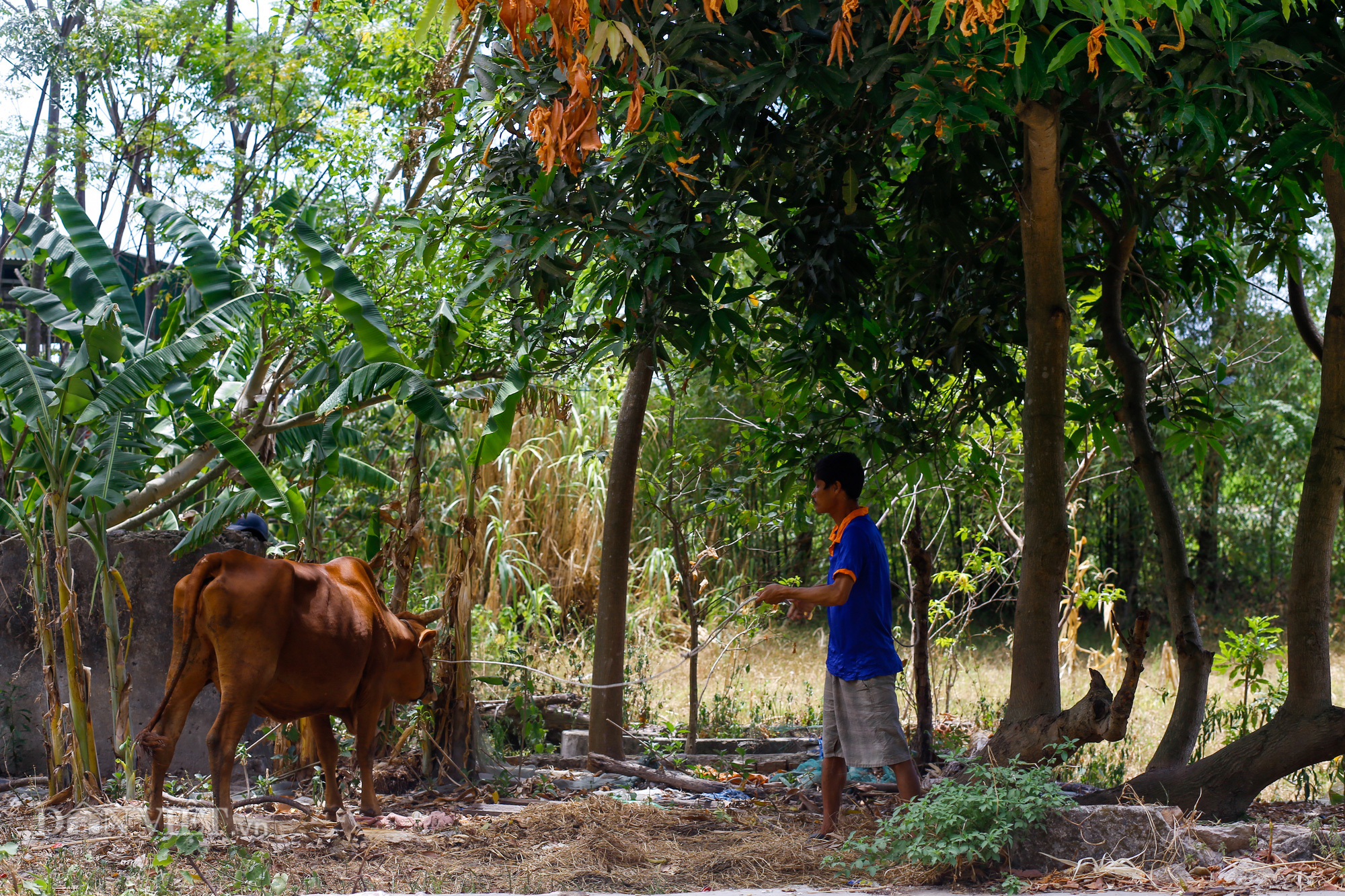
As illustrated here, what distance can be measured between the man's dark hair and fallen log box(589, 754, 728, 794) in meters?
1.95

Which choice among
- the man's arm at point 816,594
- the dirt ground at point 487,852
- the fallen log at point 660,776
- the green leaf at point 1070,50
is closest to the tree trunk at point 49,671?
the dirt ground at point 487,852

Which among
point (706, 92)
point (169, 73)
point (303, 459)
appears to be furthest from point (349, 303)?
point (169, 73)

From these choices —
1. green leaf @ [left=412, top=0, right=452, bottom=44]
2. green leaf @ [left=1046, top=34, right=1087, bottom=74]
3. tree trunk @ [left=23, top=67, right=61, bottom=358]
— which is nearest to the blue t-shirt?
green leaf @ [left=1046, top=34, right=1087, bottom=74]

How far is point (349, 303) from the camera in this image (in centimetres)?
557

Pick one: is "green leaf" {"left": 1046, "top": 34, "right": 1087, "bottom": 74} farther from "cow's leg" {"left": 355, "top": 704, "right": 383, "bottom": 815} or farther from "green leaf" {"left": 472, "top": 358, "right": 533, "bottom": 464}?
"cow's leg" {"left": 355, "top": 704, "right": 383, "bottom": 815}

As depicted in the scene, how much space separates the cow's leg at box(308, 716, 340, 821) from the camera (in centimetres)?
498

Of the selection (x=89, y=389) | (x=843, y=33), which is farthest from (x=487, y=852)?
(x=843, y=33)

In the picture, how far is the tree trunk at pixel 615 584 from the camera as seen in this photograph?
6.45 meters

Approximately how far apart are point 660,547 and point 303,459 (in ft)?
18.9

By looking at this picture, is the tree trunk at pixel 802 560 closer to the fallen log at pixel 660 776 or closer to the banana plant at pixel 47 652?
the fallen log at pixel 660 776

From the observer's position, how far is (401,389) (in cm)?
545

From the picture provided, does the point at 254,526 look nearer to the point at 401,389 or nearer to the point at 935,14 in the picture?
the point at 401,389

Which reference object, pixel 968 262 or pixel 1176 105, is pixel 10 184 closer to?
pixel 968 262

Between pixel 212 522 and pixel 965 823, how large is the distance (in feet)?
14.9
